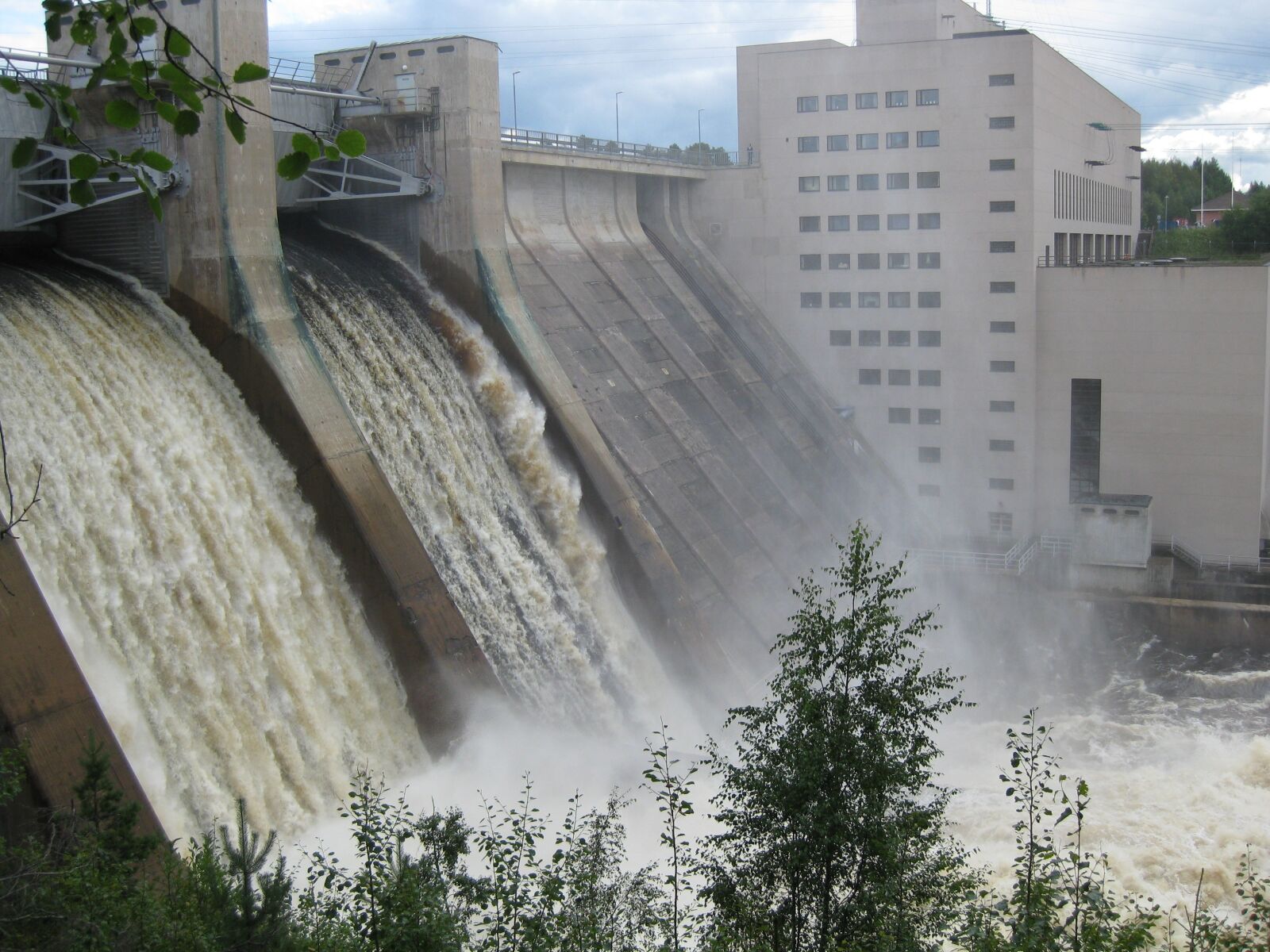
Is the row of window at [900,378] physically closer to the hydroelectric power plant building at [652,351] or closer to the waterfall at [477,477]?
the hydroelectric power plant building at [652,351]

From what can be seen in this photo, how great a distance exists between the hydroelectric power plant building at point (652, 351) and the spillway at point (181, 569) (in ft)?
0.29

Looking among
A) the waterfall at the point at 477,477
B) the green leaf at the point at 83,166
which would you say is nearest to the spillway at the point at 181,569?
the waterfall at the point at 477,477

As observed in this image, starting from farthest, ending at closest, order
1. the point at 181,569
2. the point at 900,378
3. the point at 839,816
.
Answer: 1. the point at 900,378
2. the point at 181,569
3. the point at 839,816

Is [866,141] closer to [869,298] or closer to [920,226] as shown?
[920,226]

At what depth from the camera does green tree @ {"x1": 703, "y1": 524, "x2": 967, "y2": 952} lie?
8383mm

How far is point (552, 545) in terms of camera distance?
21.4 metres

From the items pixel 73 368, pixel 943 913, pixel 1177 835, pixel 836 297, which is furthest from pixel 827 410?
pixel 943 913

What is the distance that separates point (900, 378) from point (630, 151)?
31.2 feet

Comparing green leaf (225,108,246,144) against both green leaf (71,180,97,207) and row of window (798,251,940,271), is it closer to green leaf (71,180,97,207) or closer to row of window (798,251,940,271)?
green leaf (71,180,97,207)

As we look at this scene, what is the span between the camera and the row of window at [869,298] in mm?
34656

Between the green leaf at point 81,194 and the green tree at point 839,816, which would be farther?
the green tree at point 839,816

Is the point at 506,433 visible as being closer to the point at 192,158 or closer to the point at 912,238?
the point at 192,158

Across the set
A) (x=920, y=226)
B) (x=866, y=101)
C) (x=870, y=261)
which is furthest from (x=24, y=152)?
(x=866, y=101)

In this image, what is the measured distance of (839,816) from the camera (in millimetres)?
8305
